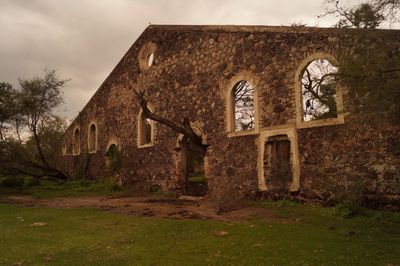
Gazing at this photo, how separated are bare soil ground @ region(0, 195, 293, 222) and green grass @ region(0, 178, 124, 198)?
2.00 meters

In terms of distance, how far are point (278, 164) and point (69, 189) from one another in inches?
443

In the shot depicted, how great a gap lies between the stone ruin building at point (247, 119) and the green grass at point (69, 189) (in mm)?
827

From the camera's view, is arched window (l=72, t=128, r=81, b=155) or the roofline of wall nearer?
the roofline of wall

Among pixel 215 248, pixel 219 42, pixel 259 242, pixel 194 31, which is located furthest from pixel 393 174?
pixel 194 31

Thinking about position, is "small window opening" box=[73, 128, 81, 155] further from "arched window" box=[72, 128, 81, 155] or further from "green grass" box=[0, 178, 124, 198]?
"green grass" box=[0, 178, 124, 198]

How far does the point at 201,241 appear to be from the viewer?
7.45 m

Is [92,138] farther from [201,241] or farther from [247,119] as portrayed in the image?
[201,241]

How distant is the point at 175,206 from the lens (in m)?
12.6

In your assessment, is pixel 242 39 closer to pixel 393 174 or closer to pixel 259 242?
pixel 393 174

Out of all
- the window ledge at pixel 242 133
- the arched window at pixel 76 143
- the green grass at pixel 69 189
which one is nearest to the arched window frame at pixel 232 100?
the window ledge at pixel 242 133

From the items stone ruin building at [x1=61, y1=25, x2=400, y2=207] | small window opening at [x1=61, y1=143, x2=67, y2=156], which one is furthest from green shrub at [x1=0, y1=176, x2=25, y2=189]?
small window opening at [x1=61, y1=143, x2=67, y2=156]

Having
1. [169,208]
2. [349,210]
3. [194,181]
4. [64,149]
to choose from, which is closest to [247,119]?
[194,181]

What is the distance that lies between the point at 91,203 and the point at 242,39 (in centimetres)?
769

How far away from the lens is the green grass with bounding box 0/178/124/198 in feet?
56.7
